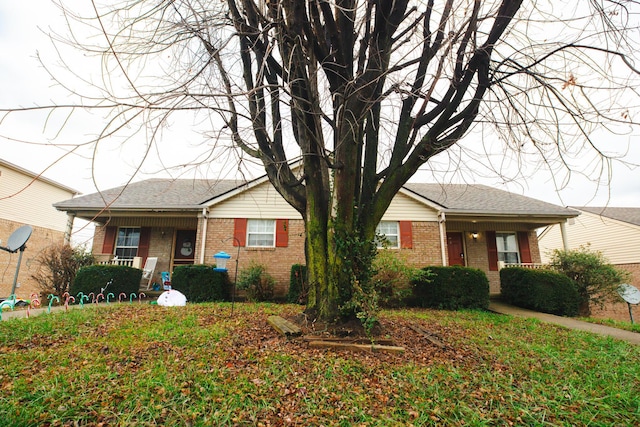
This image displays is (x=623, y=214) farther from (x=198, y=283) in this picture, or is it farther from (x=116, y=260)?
(x=116, y=260)

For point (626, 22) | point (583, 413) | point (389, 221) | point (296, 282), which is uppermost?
point (626, 22)

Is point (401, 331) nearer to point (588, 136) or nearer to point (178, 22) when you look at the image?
point (588, 136)

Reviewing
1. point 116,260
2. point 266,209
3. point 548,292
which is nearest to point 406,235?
point 548,292

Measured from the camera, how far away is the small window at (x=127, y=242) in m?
12.2

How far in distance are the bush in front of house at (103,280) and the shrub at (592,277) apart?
13.4 m

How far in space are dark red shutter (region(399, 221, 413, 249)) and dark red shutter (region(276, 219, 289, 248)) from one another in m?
4.11

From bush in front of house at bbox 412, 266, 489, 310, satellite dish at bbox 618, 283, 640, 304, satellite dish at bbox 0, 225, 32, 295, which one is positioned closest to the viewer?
satellite dish at bbox 0, 225, 32, 295

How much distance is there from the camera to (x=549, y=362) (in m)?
3.85

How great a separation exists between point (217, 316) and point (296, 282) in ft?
11.8

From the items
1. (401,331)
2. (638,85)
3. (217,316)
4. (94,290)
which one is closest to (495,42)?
(638,85)

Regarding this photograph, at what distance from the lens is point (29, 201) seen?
1708 cm

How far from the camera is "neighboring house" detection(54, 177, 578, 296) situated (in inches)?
422

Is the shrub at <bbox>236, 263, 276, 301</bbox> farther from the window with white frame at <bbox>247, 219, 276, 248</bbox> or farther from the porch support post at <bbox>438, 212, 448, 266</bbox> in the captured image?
the porch support post at <bbox>438, 212, 448, 266</bbox>

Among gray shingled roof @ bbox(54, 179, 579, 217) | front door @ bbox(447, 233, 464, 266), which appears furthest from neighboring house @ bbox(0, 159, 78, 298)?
front door @ bbox(447, 233, 464, 266)
